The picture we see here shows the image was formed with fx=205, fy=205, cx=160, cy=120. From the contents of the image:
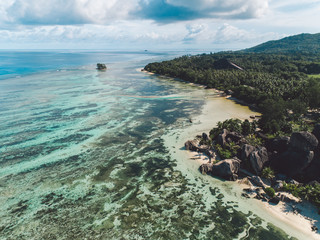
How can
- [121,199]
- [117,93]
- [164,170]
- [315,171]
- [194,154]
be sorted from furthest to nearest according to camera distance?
[117,93]
[194,154]
[164,170]
[315,171]
[121,199]

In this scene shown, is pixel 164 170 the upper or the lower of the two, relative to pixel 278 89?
lower

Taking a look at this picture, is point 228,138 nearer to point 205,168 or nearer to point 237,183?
point 205,168

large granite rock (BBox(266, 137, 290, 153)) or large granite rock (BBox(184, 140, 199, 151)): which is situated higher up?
large granite rock (BBox(266, 137, 290, 153))

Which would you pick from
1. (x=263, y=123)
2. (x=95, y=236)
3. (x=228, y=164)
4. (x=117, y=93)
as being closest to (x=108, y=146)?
(x=95, y=236)

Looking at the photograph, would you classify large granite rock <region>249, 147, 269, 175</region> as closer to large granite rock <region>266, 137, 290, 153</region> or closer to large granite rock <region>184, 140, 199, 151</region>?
large granite rock <region>266, 137, 290, 153</region>

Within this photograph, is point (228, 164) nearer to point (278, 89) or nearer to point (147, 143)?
point (147, 143)

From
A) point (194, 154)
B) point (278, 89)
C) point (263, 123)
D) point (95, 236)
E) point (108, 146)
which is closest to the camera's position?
point (95, 236)

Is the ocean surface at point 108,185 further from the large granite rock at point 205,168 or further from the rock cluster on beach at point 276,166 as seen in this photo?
the rock cluster on beach at point 276,166

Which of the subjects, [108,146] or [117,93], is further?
[117,93]

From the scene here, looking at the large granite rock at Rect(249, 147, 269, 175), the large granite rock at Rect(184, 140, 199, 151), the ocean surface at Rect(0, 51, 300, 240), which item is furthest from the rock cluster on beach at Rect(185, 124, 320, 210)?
the large granite rock at Rect(184, 140, 199, 151)

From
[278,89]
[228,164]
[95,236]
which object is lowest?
[95,236]
